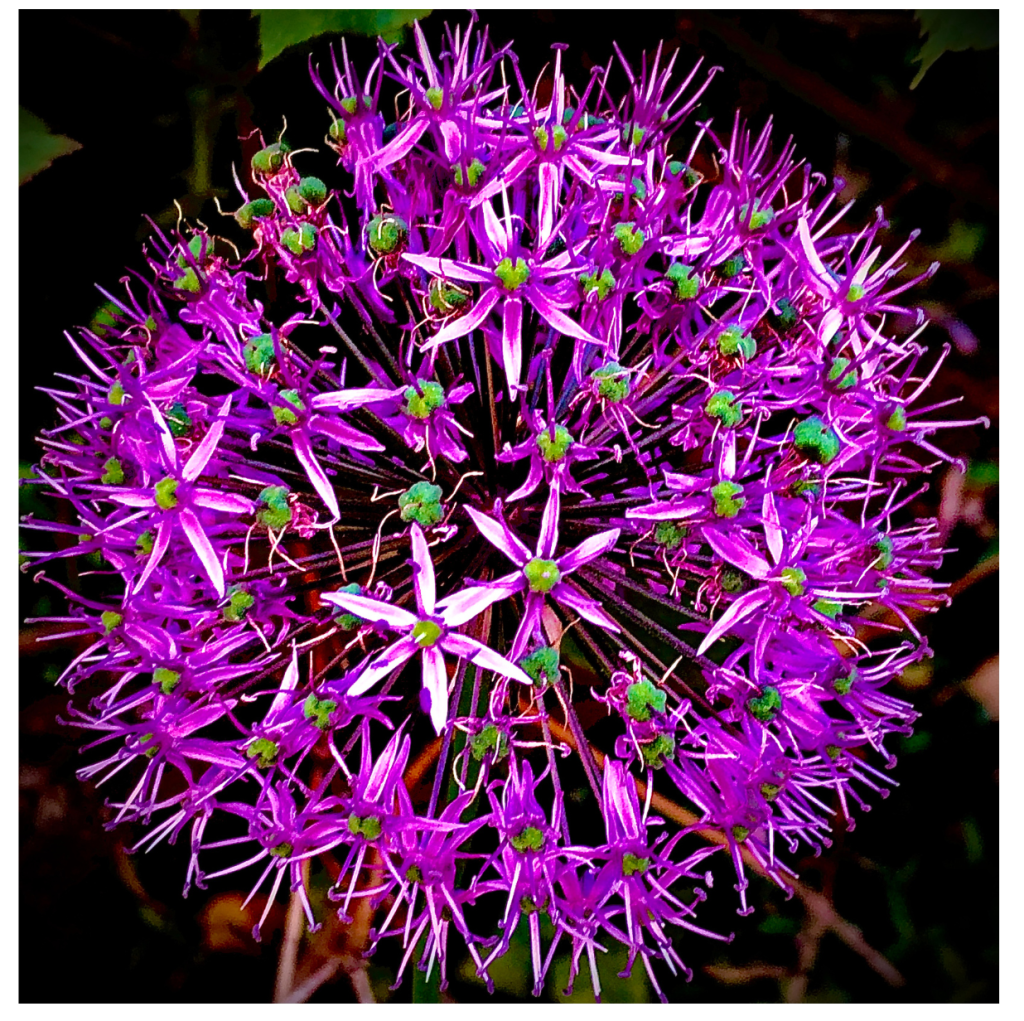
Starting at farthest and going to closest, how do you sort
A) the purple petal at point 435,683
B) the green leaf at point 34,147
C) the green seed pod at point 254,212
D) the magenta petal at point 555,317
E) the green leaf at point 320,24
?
the green leaf at point 34,147, the green leaf at point 320,24, the green seed pod at point 254,212, the magenta petal at point 555,317, the purple petal at point 435,683

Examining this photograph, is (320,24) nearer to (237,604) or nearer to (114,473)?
(114,473)

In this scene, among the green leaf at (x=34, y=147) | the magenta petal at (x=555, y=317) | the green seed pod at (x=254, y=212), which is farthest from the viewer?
the green leaf at (x=34, y=147)

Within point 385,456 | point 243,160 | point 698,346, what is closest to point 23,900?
point 385,456

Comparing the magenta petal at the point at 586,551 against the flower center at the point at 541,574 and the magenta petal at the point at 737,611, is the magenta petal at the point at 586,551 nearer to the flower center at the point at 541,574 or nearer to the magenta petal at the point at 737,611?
the flower center at the point at 541,574

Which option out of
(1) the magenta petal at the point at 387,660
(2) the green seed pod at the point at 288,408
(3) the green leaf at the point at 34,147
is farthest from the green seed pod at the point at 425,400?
(3) the green leaf at the point at 34,147

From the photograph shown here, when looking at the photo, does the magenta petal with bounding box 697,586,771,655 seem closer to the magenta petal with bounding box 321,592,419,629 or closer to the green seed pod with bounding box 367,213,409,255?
the magenta petal with bounding box 321,592,419,629

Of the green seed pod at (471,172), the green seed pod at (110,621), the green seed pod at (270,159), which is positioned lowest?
the green seed pod at (110,621)
